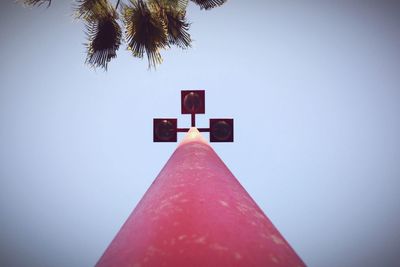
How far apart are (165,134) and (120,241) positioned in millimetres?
6187

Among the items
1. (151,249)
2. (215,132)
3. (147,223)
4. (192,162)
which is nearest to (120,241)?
(147,223)

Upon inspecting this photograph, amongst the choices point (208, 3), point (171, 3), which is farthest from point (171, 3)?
point (208, 3)

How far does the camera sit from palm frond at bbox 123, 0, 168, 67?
5.64 metres

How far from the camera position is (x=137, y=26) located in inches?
223

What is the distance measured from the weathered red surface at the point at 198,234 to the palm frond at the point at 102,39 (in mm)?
4572

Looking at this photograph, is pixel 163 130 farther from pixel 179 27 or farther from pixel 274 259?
pixel 274 259

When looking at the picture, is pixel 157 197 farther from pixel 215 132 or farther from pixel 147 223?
pixel 215 132

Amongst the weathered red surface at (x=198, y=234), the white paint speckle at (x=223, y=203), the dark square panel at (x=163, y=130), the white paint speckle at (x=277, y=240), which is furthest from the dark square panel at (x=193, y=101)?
the white paint speckle at (x=277, y=240)

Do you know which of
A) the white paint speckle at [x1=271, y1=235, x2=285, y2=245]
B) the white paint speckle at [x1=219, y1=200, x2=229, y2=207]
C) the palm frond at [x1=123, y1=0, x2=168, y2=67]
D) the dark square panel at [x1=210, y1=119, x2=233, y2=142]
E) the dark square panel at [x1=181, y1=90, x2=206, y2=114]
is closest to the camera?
the white paint speckle at [x1=271, y1=235, x2=285, y2=245]

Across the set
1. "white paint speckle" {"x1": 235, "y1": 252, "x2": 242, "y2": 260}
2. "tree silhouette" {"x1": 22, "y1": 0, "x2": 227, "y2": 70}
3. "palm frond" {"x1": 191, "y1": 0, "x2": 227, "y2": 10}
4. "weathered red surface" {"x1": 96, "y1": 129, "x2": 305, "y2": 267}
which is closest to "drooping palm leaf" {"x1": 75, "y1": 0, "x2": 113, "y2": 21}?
"tree silhouette" {"x1": 22, "y1": 0, "x2": 227, "y2": 70}

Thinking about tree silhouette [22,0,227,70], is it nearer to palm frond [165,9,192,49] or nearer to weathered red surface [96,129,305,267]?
palm frond [165,9,192,49]

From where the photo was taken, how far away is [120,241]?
1.62 metres

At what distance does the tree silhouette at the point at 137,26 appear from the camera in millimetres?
5660

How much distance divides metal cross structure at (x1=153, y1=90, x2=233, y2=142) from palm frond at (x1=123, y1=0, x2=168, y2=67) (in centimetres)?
222
